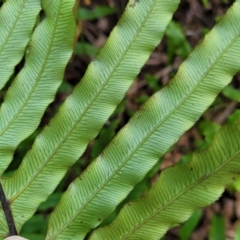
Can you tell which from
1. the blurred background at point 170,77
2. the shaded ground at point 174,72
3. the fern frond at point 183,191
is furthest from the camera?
the shaded ground at point 174,72

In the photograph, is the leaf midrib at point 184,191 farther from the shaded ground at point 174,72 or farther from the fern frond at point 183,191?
the shaded ground at point 174,72

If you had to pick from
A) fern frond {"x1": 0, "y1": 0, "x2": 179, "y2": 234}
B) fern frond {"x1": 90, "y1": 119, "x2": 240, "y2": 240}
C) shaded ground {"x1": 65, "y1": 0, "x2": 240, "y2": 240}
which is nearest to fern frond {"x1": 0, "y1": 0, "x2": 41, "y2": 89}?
fern frond {"x1": 0, "y1": 0, "x2": 179, "y2": 234}

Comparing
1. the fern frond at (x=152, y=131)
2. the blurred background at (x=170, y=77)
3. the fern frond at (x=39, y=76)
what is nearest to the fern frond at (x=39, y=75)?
the fern frond at (x=39, y=76)

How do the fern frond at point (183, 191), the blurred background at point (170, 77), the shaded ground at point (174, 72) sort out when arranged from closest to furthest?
the fern frond at point (183, 191)
the blurred background at point (170, 77)
the shaded ground at point (174, 72)

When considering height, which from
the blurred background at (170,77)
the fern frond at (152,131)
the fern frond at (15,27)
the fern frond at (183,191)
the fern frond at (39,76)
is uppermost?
the blurred background at (170,77)

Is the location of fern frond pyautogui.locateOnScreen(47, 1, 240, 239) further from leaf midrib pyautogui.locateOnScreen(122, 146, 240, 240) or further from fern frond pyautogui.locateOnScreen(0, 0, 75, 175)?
fern frond pyautogui.locateOnScreen(0, 0, 75, 175)

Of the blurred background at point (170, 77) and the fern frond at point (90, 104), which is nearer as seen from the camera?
the fern frond at point (90, 104)

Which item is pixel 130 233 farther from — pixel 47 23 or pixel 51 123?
pixel 47 23
